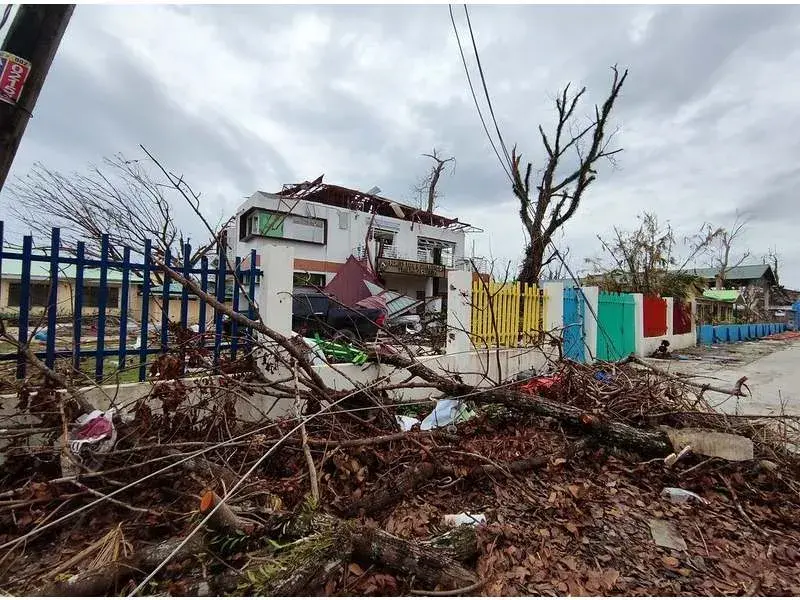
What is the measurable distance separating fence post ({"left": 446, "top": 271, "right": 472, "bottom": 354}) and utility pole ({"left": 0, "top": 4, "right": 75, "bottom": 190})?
15.1 ft

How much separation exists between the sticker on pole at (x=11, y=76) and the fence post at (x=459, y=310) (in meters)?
4.65

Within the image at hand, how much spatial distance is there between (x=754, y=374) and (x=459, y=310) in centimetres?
706

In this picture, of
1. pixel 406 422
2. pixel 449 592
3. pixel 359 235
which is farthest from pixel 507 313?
pixel 359 235

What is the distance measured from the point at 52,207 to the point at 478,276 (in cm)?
1038

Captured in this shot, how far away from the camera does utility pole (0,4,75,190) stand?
70.9 inches

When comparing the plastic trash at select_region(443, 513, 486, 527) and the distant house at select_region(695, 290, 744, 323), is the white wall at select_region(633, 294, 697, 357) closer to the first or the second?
the distant house at select_region(695, 290, 744, 323)

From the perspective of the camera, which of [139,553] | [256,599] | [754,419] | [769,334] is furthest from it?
[769,334]

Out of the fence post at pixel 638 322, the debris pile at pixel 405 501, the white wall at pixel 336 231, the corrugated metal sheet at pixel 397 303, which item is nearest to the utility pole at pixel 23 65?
the debris pile at pixel 405 501

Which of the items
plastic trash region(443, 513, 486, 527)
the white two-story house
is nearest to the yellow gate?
plastic trash region(443, 513, 486, 527)

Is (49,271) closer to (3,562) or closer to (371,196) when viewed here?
(3,562)

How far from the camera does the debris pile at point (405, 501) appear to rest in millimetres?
1747

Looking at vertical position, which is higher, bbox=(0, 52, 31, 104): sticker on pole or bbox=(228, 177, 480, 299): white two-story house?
bbox=(228, 177, 480, 299): white two-story house

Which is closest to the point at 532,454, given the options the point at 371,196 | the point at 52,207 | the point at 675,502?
the point at 675,502

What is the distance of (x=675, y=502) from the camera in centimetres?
253
